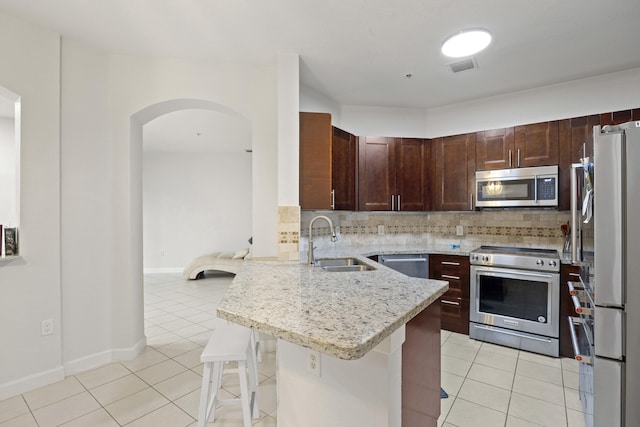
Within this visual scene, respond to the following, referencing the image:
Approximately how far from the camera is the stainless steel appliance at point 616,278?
1487mm

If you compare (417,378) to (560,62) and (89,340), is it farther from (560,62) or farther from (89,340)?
(560,62)

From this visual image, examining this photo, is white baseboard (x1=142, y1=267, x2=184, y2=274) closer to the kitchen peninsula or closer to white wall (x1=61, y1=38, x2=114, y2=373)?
white wall (x1=61, y1=38, x2=114, y2=373)

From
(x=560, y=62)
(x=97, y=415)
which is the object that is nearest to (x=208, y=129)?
(x=97, y=415)

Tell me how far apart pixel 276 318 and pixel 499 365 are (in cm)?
249

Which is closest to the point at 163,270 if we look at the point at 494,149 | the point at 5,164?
the point at 5,164

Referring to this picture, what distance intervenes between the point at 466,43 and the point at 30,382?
411cm

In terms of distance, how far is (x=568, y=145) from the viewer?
2.90 meters

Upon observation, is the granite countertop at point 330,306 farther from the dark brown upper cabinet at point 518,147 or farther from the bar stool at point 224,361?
the dark brown upper cabinet at point 518,147

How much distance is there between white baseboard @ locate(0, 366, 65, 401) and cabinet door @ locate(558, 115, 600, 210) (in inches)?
180

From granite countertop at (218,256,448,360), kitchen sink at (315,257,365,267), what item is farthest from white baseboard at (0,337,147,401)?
kitchen sink at (315,257,365,267)

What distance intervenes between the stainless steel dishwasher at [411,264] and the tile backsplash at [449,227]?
59 cm

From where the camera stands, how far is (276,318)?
1.00m

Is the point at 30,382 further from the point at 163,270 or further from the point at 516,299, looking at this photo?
the point at 163,270

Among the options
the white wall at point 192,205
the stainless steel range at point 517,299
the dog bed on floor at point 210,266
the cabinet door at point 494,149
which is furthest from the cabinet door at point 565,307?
the white wall at point 192,205
